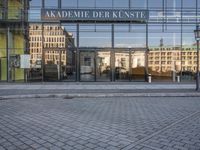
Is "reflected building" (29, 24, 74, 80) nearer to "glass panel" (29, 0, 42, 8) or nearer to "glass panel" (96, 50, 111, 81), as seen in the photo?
"glass panel" (29, 0, 42, 8)

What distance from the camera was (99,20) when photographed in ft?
95.0

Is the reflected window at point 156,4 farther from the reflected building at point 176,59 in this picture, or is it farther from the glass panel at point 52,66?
the glass panel at point 52,66

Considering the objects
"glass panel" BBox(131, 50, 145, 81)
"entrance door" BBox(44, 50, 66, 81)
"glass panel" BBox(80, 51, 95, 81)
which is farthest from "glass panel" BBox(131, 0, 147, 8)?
"entrance door" BBox(44, 50, 66, 81)

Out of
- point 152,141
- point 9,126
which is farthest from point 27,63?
point 152,141

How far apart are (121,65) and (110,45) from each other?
76.7 inches

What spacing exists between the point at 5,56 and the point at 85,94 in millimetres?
13060

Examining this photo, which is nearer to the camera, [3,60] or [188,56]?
[3,60]

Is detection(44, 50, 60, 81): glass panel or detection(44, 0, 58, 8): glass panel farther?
detection(44, 0, 58, 8): glass panel

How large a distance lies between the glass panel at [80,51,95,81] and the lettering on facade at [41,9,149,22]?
3.03 meters

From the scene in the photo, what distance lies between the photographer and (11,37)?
29.2 meters

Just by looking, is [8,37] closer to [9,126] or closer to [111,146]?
[9,126]

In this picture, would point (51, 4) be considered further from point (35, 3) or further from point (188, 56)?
point (188, 56)

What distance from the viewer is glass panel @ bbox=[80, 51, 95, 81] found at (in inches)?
1131

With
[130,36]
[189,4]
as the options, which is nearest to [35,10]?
[130,36]
